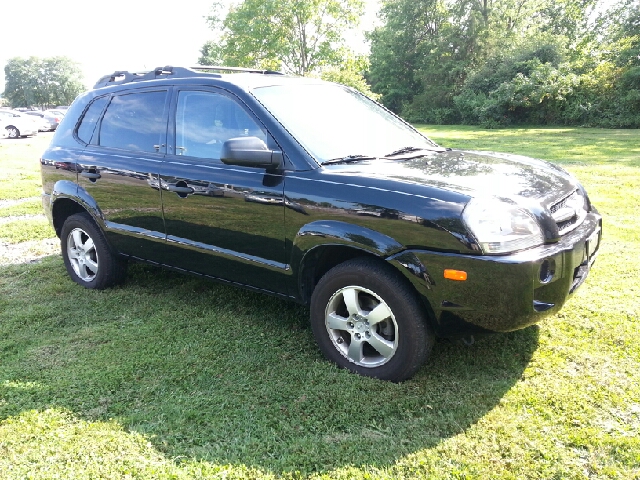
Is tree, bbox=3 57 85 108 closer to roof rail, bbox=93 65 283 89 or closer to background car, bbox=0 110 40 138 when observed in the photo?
background car, bbox=0 110 40 138

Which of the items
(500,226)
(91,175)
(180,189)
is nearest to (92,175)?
(91,175)

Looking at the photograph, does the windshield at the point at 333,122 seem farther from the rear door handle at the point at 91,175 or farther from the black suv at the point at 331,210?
the rear door handle at the point at 91,175

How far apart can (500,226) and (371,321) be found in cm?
87

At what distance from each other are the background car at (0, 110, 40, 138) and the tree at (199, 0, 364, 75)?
10786 millimetres

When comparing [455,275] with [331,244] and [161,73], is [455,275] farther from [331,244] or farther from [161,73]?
[161,73]

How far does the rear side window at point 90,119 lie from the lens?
4.66 metres

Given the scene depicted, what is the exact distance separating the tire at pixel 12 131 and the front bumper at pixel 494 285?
89.5ft

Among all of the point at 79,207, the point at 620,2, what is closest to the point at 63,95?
the point at 620,2

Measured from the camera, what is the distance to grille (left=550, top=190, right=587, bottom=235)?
2.98 meters

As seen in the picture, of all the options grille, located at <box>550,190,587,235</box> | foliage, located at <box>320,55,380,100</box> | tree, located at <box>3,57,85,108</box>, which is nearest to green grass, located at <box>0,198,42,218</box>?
grille, located at <box>550,190,587,235</box>

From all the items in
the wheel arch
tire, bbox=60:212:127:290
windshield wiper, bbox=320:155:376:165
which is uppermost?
windshield wiper, bbox=320:155:376:165

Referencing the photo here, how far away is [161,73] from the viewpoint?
4.34 m

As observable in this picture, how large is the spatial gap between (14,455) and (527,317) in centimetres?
257

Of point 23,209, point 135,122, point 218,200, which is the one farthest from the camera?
point 23,209
